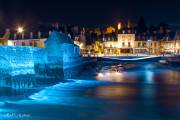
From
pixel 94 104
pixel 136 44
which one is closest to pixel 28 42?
pixel 94 104

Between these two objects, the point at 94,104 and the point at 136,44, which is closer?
the point at 94,104

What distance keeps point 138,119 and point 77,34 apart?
4382 inches

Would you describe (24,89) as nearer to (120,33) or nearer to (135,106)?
(135,106)

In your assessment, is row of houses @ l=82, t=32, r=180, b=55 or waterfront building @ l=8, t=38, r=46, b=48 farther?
row of houses @ l=82, t=32, r=180, b=55

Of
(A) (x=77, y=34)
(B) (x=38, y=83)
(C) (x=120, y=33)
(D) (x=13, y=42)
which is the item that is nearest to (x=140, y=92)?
(B) (x=38, y=83)

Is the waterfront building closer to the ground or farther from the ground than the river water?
farther from the ground

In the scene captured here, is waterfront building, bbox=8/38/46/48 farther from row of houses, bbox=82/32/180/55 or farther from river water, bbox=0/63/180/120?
row of houses, bbox=82/32/180/55

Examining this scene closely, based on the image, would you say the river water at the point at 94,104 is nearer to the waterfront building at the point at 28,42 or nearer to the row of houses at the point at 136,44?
the waterfront building at the point at 28,42

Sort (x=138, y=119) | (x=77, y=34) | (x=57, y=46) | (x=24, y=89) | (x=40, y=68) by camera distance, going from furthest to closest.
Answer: (x=77, y=34) → (x=57, y=46) → (x=40, y=68) → (x=24, y=89) → (x=138, y=119)

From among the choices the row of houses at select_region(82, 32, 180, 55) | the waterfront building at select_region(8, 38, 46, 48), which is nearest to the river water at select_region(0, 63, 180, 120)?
the waterfront building at select_region(8, 38, 46, 48)

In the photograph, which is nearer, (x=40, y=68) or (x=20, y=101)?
(x=20, y=101)

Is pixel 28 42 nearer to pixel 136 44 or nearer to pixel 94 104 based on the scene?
pixel 94 104

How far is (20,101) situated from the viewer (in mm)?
33438

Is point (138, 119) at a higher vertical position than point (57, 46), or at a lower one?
lower
